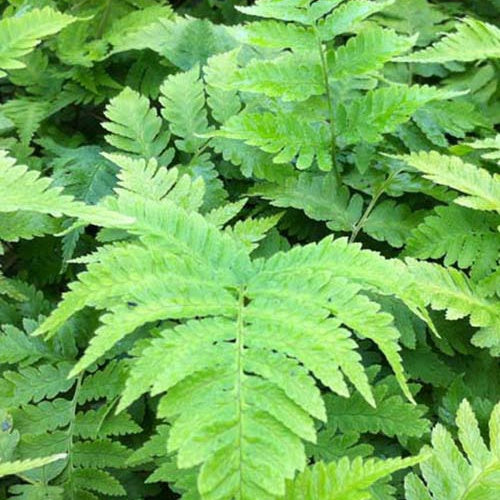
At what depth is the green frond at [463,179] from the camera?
144 cm

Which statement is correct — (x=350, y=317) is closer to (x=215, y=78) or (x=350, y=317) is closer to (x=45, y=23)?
(x=215, y=78)

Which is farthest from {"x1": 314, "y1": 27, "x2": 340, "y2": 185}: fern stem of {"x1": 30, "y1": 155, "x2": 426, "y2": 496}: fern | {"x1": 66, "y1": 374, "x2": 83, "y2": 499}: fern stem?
{"x1": 66, "y1": 374, "x2": 83, "y2": 499}: fern stem

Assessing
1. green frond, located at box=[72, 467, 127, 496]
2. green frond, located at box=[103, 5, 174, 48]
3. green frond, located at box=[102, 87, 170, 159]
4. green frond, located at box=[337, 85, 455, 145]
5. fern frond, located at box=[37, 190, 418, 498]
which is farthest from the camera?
green frond, located at box=[103, 5, 174, 48]

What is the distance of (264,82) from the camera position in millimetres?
1541

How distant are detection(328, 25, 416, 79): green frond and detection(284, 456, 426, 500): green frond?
2.77 feet

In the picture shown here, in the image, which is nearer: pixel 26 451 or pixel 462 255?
pixel 26 451

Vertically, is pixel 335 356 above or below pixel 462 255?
above

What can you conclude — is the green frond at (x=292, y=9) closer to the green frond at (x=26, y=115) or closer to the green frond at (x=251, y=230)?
the green frond at (x=251, y=230)

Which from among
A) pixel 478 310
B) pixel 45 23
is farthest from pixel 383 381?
pixel 45 23

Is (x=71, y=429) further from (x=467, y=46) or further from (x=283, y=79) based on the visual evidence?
(x=467, y=46)

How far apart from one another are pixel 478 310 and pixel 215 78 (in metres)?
0.79

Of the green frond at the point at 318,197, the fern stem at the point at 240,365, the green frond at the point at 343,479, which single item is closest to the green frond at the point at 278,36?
the green frond at the point at 318,197

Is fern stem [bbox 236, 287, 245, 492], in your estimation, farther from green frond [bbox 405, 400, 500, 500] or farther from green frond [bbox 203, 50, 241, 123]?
green frond [bbox 203, 50, 241, 123]

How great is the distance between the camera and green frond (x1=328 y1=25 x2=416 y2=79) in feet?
5.06
